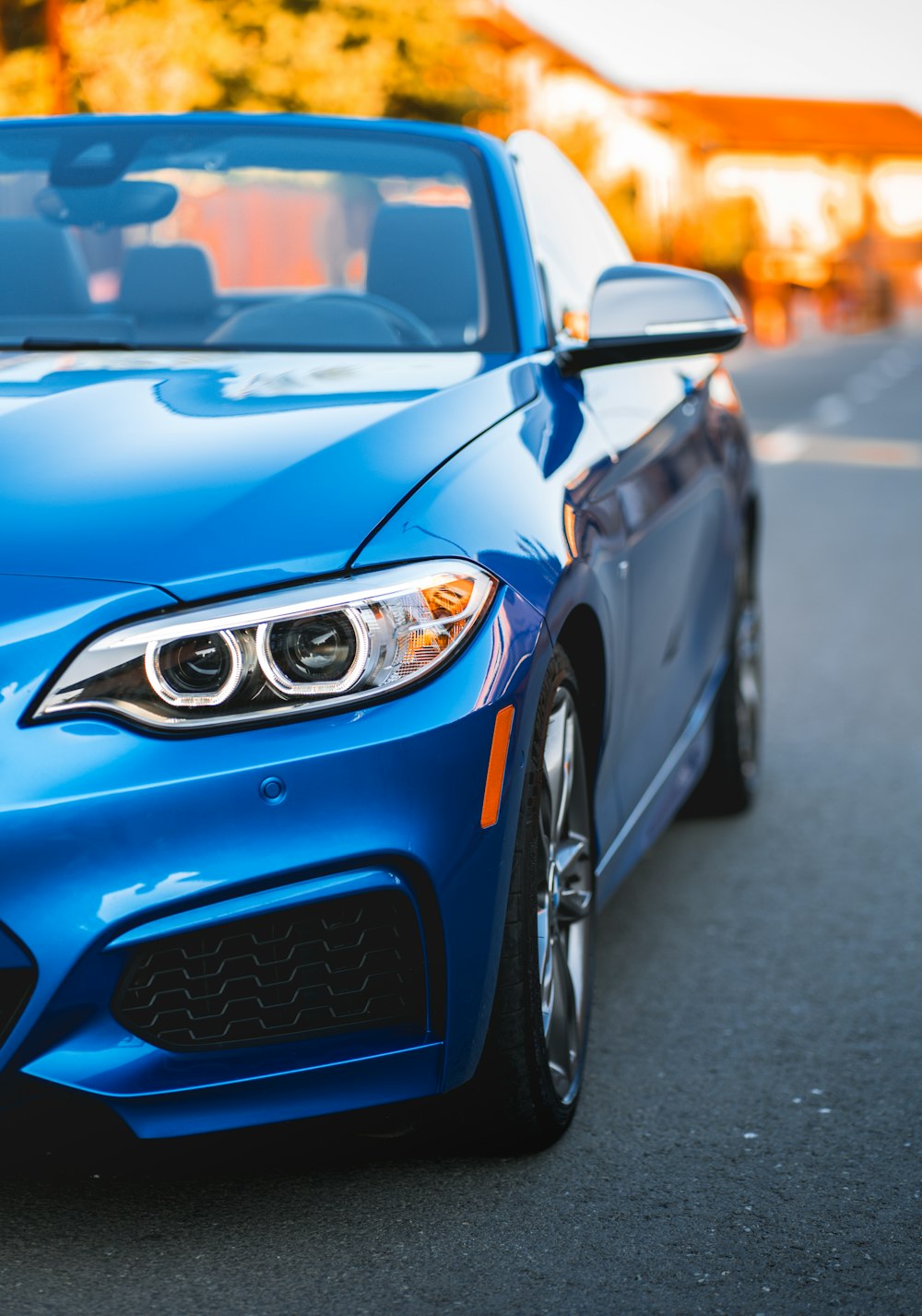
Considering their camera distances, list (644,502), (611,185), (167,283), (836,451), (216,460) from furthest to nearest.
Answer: (611,185), (836,451), (167,283), (644,502), (216,460)

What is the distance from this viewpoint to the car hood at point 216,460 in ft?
8.20

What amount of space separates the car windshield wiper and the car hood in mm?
300

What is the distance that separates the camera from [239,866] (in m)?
2.37

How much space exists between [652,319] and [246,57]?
17.4m

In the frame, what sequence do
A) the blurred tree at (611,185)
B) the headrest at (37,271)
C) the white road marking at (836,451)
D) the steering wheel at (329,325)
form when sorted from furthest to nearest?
the blurred tree at (611,185) < the white road marking at (836,451) < the headrest at (37,271) < the steering wheel at (329,325)

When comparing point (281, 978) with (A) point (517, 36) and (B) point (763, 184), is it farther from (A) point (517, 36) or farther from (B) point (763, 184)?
(B) point (763, 184)

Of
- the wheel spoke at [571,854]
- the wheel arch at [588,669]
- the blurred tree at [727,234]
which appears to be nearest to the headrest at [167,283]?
the wheel arch at [588,669]

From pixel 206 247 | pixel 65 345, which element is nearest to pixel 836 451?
pixel 206 247

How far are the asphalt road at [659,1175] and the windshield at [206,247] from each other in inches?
51.2

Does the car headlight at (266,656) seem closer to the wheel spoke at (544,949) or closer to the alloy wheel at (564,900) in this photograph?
the alloy wheel at (564,900)

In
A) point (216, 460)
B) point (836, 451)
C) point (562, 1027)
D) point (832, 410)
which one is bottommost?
point (832, 410)

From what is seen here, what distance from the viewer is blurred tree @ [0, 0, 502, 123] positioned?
55.9ft

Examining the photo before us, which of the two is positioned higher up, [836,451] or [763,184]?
[836,451]

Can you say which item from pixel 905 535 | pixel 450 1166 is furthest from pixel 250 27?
pixel 450 1166
